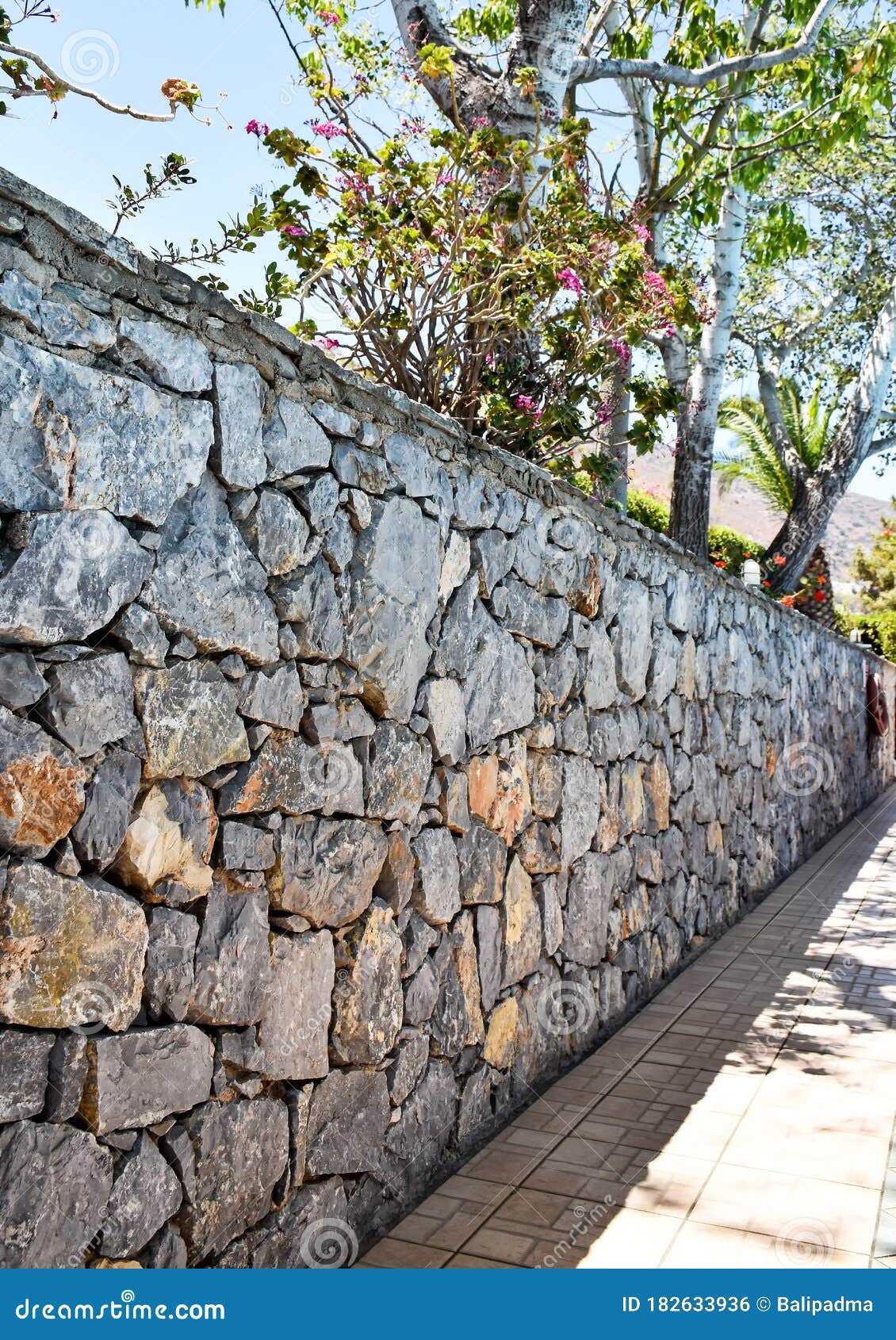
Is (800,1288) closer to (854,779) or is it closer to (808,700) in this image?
(808,700)

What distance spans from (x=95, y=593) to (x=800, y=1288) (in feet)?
7.81

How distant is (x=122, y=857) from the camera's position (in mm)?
2205

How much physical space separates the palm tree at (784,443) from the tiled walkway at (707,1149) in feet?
30.6

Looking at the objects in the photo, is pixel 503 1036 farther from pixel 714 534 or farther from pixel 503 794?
pixel 714 534

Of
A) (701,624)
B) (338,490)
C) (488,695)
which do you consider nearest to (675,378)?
(701,624)

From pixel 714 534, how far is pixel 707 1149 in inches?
488

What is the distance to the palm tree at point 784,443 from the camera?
14.4m

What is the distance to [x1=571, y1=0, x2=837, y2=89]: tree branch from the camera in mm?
6629

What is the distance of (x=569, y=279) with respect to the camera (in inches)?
186

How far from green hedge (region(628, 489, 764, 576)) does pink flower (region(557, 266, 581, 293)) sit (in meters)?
6.64

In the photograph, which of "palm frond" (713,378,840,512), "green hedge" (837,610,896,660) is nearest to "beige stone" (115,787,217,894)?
"palm frond" (713,378,840,512)

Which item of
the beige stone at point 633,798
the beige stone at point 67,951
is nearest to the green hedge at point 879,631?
the beige stone at point 633,798

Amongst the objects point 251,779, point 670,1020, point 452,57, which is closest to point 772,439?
point 452,57
